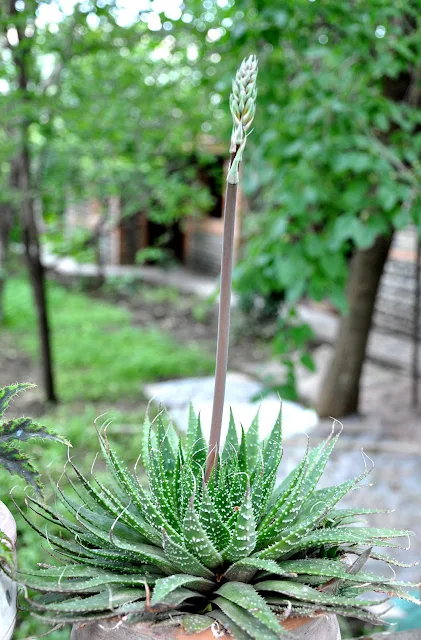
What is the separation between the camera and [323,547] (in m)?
1.01

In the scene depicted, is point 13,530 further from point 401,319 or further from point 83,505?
point 401,319

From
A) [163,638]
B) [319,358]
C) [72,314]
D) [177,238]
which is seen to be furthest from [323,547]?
[177,238]

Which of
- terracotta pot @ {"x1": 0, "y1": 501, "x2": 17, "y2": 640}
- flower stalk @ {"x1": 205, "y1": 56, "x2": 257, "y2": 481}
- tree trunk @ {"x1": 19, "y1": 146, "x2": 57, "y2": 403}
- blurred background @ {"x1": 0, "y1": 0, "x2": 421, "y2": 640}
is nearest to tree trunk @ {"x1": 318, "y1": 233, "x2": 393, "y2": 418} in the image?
blurred background @ {"x1": 0, "y1": 0, "x2": 421, "y2": 640}

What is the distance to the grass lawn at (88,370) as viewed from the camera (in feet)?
13.2

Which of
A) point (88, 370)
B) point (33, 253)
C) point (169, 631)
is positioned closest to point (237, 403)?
point (88, 370)

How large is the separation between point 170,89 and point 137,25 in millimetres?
976

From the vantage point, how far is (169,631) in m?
0.84

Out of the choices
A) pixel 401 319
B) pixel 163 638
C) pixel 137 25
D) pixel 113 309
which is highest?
pixel 137 25

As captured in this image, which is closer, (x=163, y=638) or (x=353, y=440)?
(x=163, y=638)

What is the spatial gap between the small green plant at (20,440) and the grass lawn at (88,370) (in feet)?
5.70

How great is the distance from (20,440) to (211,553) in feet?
1.16

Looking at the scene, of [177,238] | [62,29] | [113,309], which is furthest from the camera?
[177,238]

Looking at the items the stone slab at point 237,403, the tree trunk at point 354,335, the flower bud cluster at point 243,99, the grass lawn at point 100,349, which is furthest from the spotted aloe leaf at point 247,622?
the grass lawn at point 100,349

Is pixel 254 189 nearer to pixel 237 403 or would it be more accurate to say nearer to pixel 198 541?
pixel 237 403
